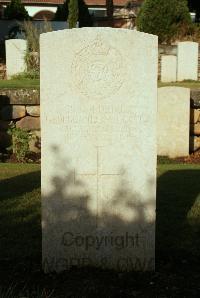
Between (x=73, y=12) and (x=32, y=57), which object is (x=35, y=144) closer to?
(x=32, y=57)

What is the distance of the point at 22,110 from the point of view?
909 centimetres

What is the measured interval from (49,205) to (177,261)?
3.58 feet

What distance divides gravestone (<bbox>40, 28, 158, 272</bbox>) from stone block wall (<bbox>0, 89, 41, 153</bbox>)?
5137 mm

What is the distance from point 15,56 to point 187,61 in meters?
5.25

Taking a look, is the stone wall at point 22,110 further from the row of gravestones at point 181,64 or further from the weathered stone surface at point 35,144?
the row of gravestones at point 181,64

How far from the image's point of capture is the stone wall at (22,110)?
8.98 m

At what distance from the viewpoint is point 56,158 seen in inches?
151

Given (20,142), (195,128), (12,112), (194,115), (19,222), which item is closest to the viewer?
(19,222)

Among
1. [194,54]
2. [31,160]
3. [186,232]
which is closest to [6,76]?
[194,54]

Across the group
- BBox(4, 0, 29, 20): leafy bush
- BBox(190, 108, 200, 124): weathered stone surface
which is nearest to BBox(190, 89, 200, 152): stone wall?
BBox(190, 108, 200, 124): weathered stone surface

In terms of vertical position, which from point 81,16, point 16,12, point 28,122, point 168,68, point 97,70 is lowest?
point 28,122

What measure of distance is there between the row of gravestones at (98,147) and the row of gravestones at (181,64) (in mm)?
12990

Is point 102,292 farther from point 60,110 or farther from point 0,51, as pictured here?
point 0,51

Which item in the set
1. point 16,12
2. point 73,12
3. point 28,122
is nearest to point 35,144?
point 28,122
